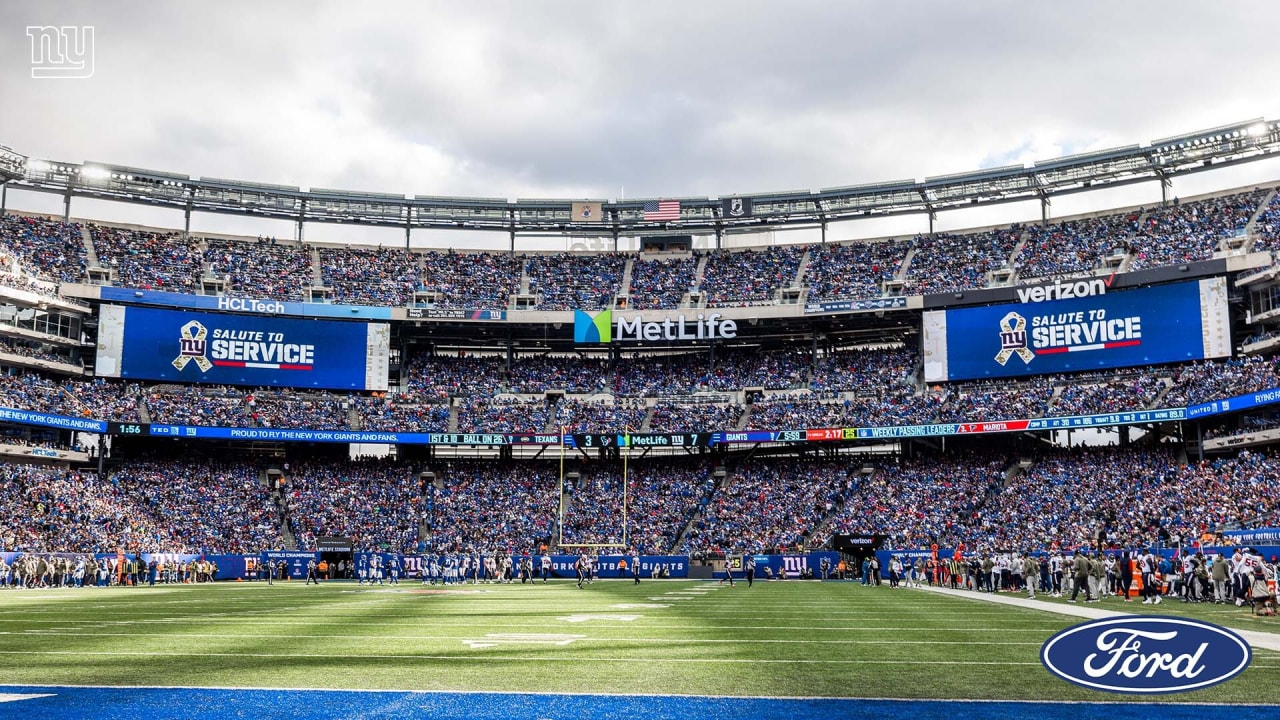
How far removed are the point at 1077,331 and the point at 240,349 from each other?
1774 inches

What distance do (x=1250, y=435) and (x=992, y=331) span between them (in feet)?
45.5

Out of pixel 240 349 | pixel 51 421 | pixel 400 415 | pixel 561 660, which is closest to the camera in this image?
pixel 561 660

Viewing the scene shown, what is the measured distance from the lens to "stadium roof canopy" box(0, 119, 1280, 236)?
177ft

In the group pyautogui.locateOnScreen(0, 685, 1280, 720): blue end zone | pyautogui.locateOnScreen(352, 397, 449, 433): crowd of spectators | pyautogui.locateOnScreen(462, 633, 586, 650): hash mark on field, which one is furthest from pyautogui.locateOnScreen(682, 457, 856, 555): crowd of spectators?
pyautogui.locateOnScreen(0, 685, 1280, 720): blue end zone

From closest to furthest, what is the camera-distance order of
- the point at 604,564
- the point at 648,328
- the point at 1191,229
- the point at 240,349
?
the point at 604,564 < the point at 1191,229 < the point at 240,349 < the point at 648,328

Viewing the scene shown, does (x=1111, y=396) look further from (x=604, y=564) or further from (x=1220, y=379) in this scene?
(x=604, y=564)

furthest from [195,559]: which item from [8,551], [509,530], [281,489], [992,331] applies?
[992,331]

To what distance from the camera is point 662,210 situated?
211 ft

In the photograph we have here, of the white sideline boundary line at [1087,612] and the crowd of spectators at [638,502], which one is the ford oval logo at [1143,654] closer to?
the white sideline boundary line at [1087,612]

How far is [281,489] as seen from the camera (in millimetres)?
54750

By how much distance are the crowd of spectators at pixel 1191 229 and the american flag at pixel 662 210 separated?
86.5ft

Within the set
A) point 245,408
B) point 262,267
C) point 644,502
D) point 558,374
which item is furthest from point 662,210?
point 245,408

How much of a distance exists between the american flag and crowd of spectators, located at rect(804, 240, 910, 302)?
898 cm

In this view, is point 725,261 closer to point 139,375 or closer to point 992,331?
point 992,331
